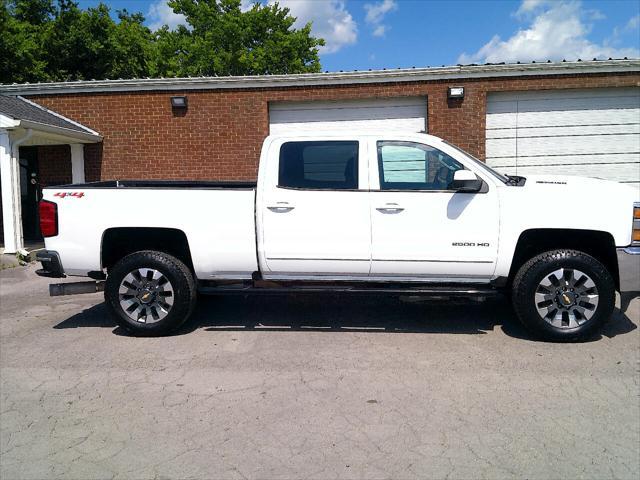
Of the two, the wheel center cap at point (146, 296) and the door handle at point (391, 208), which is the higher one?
the door handle at point (391, 208)

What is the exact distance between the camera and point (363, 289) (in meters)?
5.25

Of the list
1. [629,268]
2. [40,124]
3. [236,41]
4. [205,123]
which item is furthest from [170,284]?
[236,41]

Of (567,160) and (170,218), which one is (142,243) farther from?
(567,160)

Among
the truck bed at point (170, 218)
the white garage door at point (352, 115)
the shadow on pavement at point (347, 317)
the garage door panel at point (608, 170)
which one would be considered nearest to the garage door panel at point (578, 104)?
the garage door panel at point (608, 170)

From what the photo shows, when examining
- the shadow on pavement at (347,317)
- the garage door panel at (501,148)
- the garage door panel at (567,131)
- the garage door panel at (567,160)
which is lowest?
the shadow on pavement at (347,317)

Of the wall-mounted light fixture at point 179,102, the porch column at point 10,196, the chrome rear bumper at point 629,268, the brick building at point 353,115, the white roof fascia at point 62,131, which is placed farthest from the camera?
the wall-mounted light fixture at point 179,102

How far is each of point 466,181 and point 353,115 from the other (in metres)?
6.99

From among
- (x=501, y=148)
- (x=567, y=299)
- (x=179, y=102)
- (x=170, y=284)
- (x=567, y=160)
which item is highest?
(x=179, y=102)

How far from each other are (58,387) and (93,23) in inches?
937

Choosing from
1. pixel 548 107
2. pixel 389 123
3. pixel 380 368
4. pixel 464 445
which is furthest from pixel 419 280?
pixel 548 107

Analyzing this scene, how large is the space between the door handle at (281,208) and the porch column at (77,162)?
8.34 metres

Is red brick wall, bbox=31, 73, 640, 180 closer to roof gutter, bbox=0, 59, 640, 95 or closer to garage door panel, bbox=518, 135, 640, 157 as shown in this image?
roof gutter, bbox=0, 59, 640, 95

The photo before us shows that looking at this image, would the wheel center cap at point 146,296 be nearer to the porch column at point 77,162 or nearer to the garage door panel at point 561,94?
the porch column at point 77,162

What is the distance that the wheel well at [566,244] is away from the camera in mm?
5051
